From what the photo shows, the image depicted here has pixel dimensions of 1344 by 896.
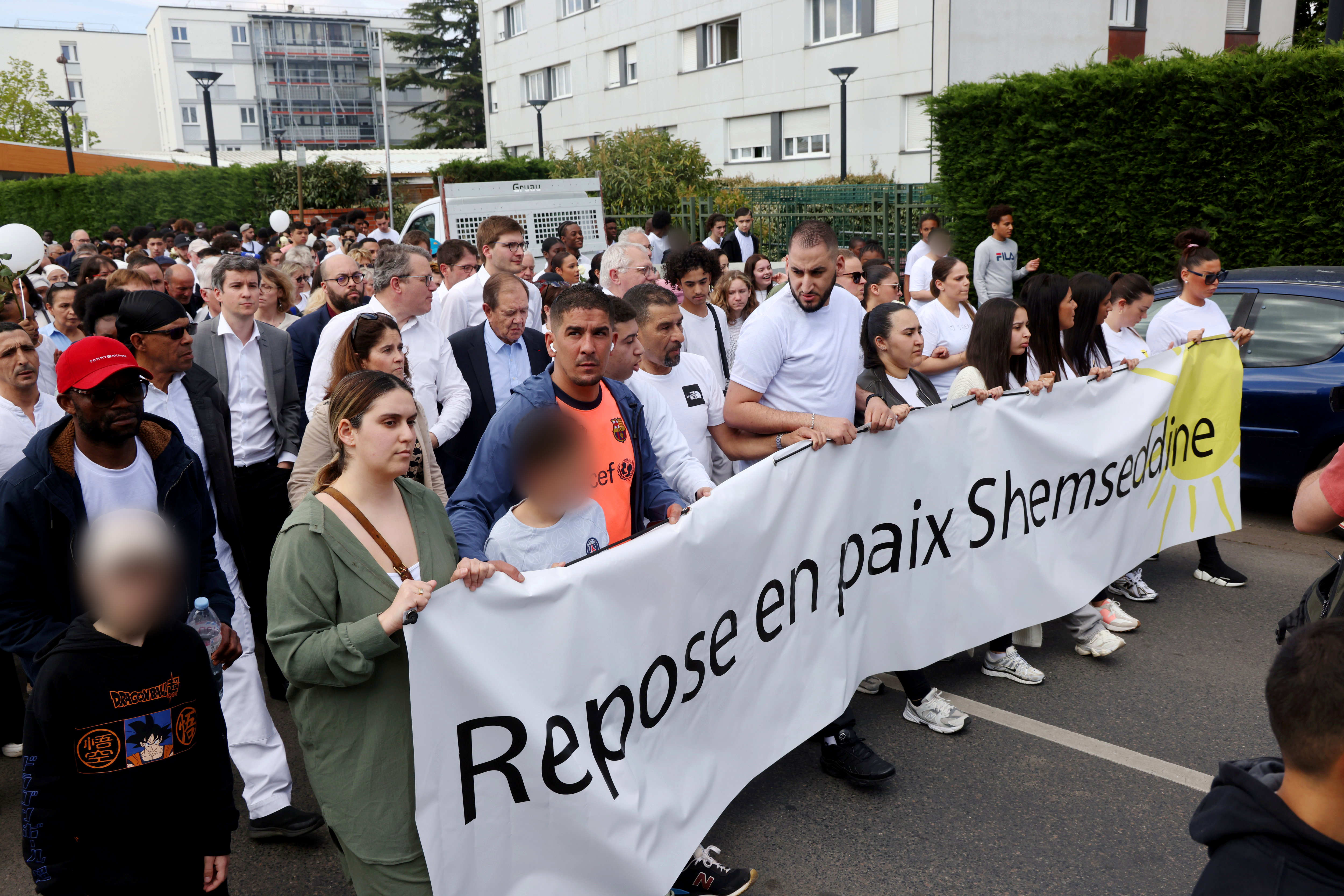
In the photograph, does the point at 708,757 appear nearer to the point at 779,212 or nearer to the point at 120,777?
the point at 120,777

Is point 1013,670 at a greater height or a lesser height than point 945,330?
lesser

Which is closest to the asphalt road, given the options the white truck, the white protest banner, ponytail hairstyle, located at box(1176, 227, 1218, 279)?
the white protest banner

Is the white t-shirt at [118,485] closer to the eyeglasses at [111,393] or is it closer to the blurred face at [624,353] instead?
the eyeglasses at [111,393]

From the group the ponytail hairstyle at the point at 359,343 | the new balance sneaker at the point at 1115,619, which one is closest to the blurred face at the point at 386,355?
the ponytail hairstyle at the point at 359,343

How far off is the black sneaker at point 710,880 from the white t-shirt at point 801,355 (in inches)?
77.5

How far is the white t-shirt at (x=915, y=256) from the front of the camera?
470 inches

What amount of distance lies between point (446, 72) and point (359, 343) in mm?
67333

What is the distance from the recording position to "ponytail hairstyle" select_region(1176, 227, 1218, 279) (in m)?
6.74

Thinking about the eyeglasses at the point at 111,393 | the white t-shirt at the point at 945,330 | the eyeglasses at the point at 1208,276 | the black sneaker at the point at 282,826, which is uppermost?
the eyeglasses at the point at 1208,276

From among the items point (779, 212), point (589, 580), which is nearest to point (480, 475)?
point (589, 580)

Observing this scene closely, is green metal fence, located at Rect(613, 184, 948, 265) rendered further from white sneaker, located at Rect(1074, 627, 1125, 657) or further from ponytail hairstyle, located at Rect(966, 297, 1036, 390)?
white sneaker, located at Rect(1074, 627, 1125, 657)

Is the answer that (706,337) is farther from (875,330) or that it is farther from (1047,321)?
(1047,321)

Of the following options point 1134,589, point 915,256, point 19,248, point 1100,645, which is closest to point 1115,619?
point 1100,645

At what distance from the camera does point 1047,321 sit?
5602mm
